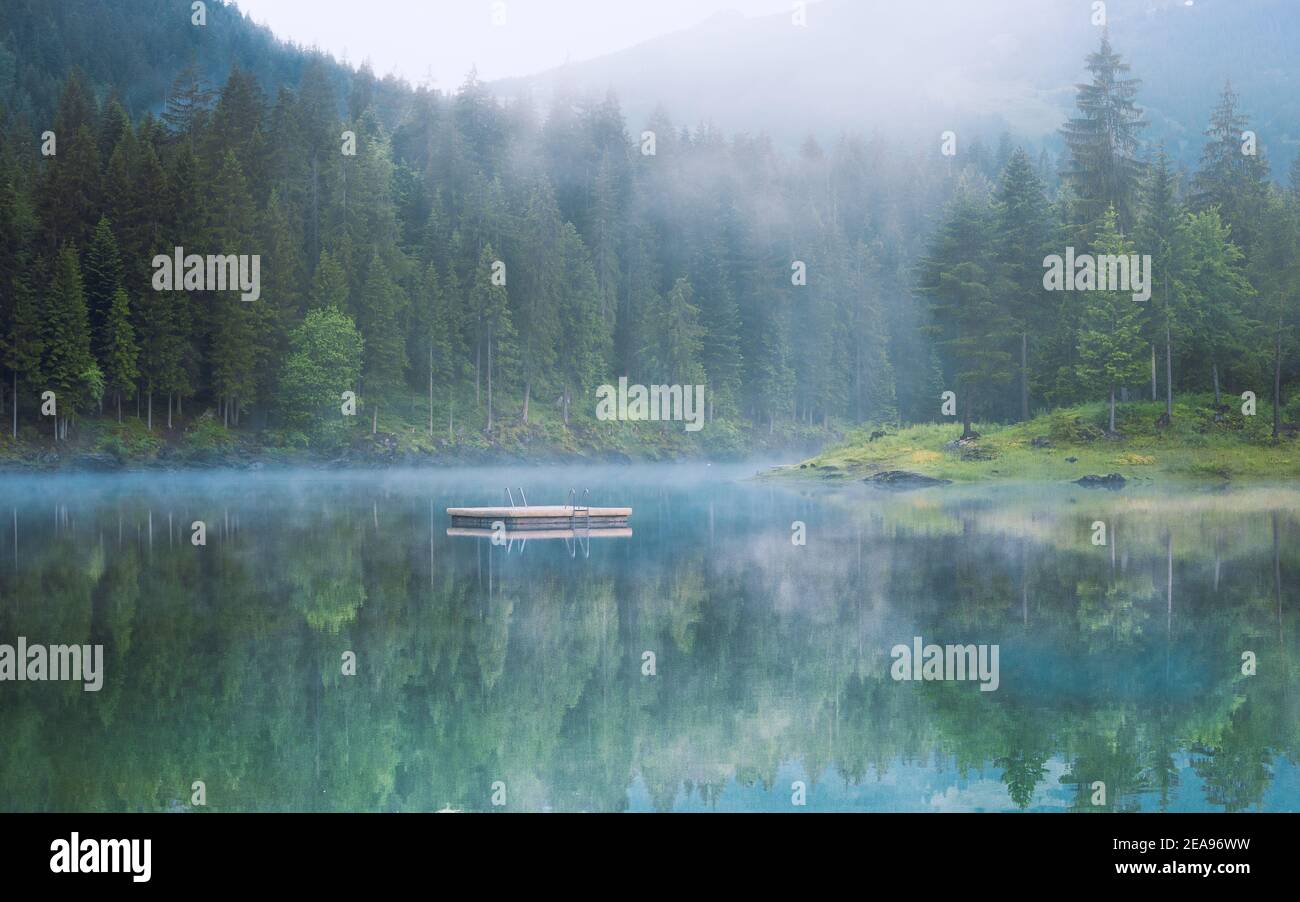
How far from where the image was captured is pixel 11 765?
44.9ft

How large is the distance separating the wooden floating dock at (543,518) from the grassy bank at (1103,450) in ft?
78.5

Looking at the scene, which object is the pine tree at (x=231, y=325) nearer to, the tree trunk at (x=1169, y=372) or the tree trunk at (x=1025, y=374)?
the tree trunk at (x=1025, y=374)

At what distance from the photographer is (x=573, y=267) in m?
103

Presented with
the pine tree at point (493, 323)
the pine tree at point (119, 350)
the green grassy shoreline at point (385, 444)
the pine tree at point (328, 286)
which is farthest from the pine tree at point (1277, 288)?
the pine tree at point (119, 350)

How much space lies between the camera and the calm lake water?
43.5ft

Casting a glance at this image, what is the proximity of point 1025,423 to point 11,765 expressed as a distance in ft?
195

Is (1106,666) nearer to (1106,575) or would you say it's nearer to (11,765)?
(1106,575)

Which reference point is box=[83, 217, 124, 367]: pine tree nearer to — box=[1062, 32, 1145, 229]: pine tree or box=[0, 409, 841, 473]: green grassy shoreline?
box=[0, 409, 841, 473]: green grassy shoreline

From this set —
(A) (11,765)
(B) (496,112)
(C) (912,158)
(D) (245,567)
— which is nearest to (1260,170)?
(C) (912,158)

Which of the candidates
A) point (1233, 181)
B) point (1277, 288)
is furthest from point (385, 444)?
point (1233, 181)

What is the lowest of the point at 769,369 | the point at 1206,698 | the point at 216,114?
the point at 1206,698

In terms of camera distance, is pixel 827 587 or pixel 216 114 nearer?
pixel 827 587

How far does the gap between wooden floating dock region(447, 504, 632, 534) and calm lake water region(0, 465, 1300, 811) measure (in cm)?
280

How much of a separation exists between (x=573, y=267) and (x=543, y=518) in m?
65.3
